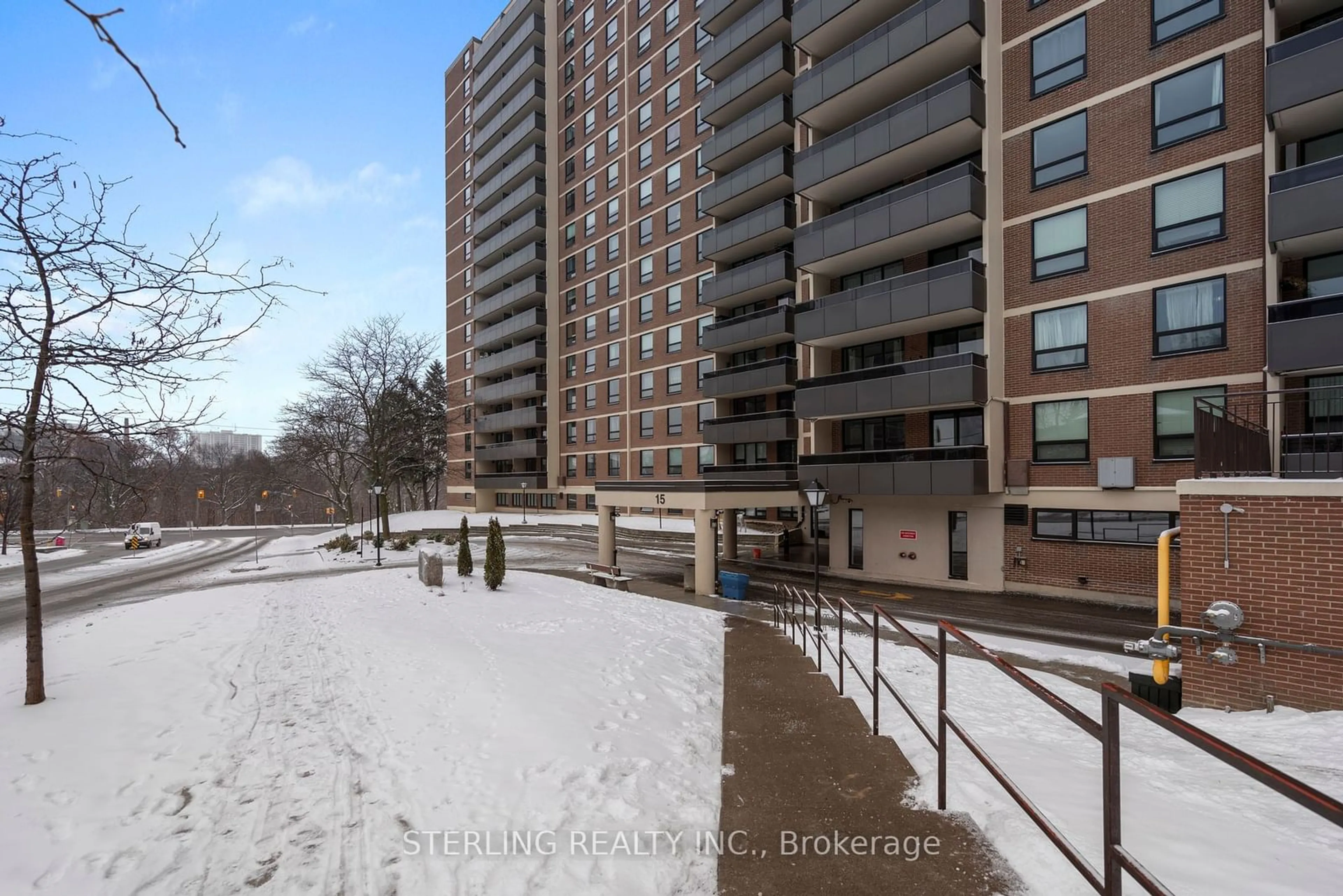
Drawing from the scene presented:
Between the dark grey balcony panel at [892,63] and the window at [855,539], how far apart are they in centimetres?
1502

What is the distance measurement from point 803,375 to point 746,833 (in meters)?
20.7

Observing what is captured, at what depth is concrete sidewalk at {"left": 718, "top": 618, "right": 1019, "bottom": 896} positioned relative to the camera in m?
3.51

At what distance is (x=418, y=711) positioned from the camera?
634 cm

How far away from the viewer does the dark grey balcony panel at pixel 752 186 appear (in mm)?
27531

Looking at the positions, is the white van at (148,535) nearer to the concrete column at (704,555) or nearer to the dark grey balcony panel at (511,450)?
the dark grey balcony panel at (511,450)

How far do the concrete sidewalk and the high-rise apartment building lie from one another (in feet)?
36.1

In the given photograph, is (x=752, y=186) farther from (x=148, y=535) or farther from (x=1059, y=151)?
(x=148, y=535)

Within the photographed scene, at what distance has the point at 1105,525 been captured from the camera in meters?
17.0

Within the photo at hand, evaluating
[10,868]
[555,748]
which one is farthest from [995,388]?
[10,868]

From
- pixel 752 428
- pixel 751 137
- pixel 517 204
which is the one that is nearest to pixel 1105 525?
pixel 752 428

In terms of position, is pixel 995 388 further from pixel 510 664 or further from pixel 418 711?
pixel 418 711

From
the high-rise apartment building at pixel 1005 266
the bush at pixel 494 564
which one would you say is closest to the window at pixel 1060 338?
the high-rise apartment building at pixel 1005 266

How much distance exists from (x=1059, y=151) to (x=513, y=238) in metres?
42.2

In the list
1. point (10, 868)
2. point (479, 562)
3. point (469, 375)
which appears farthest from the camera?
point (469, 375)
